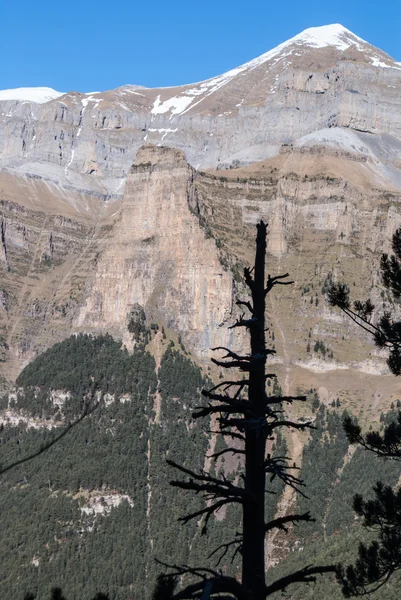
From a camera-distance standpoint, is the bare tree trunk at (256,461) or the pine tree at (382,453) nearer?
the bare tree trunk at (256,461)

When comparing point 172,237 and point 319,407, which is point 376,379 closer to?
point 319,407

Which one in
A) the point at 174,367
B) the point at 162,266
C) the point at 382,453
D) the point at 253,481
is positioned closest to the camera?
the point at 253,481

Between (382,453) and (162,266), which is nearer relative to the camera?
(382,453)

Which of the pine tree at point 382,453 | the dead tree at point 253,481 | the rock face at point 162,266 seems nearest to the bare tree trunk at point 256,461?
the dead tree at point 253,481

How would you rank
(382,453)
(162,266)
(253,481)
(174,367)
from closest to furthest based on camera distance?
(253,481) → (382,453) → (174,367) → (162,266)

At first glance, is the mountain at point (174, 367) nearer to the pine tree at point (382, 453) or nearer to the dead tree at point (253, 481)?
the pine tree at point (382, 453)

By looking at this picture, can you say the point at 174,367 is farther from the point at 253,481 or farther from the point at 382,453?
the point at 253,481

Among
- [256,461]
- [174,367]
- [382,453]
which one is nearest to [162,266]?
[174,367]

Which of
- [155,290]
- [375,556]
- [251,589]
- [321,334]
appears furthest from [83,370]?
[251,589]
